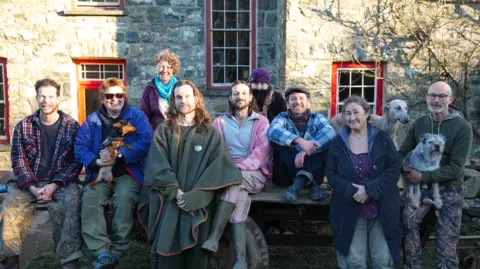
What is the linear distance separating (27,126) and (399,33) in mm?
7030

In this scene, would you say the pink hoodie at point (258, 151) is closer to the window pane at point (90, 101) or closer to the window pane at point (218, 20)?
the window pane at point (218, 20)

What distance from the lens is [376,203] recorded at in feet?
11.6

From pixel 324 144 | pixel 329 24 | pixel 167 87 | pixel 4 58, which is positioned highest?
pixel 329 24

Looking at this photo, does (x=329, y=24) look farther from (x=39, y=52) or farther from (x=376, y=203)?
(x=39, y=52)

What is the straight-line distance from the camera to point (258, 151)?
399cm

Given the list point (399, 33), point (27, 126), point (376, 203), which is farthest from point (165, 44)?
point (376, 203)

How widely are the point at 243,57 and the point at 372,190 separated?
7.05 metres

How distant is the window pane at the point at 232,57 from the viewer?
391 inches

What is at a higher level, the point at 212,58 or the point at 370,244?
the point at 212,58

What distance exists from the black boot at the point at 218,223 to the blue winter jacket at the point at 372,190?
889 mm

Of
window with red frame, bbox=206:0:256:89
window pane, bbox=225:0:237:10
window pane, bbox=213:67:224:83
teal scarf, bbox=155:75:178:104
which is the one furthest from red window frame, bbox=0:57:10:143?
teal scarf, bbox=155:75:178:104

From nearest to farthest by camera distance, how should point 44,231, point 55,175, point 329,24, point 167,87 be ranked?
point 55,175, point 167,87, point 44,231, point 329,24

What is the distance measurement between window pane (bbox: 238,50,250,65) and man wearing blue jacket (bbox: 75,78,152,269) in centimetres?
602

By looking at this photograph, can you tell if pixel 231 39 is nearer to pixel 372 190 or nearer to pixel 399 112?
pixel 399 112
